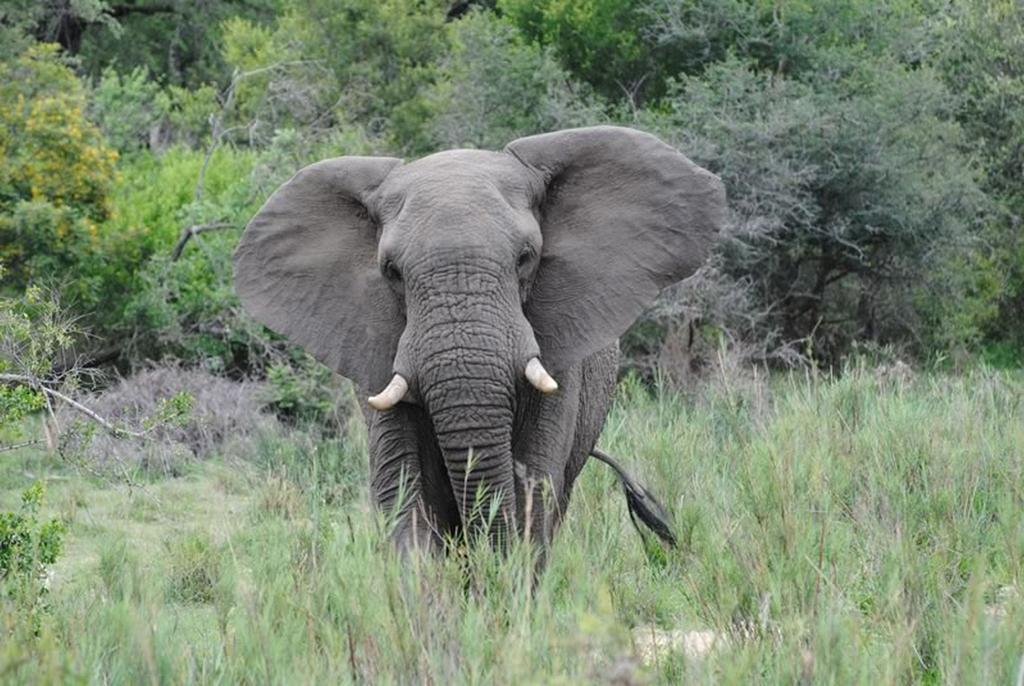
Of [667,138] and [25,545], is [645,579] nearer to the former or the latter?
[25,545]

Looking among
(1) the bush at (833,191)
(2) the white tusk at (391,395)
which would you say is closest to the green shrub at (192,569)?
(2) the white tusk at (391,395)

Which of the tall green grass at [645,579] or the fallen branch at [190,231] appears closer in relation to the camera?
the tall green grass at [645,579]

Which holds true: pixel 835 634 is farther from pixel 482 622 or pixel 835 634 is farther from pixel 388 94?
pixel 388 94

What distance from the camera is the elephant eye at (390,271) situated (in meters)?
5.59

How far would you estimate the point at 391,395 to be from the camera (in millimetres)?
5301

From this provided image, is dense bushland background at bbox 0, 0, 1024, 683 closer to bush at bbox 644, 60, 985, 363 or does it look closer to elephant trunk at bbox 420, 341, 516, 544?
bush at bbox 644, 60, 985, 363

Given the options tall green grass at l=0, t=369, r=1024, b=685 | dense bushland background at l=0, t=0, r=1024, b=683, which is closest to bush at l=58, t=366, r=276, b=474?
dense bushland background at l=0, t=0, r=1024, b=683

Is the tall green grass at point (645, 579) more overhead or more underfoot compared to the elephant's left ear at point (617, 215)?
more underfoot

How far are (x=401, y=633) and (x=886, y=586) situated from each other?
5.41 ft

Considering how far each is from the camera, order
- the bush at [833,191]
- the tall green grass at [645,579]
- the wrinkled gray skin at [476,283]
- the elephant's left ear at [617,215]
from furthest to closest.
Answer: the bush at [833,191] < the elephant's left ear at [617,215] < the wrinkled gray skin at [476,283] < the tall green grass at [645,579]

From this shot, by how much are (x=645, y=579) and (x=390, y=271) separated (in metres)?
1.51

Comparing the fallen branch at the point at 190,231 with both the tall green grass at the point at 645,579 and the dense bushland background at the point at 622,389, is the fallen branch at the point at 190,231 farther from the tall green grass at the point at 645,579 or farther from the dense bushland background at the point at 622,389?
the tall green grass at the point at 645,579

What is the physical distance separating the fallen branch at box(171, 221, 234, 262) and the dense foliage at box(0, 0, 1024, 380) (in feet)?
0.16

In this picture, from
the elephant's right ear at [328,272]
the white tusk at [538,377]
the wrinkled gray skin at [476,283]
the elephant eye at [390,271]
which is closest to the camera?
the white tusk at [538,377]
